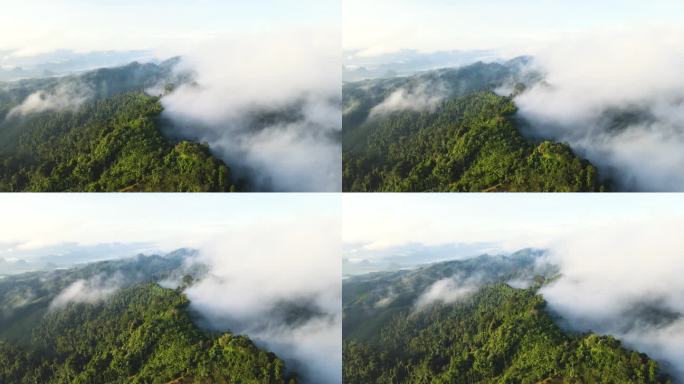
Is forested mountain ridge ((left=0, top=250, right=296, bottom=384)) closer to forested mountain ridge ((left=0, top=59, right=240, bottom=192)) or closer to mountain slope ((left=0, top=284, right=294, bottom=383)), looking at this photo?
mountain slope ((left=0, top=284, right=294, bottom=383))

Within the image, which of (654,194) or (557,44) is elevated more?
(557,44)

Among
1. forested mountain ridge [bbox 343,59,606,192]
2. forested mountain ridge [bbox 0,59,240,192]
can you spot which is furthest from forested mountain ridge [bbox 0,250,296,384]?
forested mountain ridge [bbox 343,59,606,192]

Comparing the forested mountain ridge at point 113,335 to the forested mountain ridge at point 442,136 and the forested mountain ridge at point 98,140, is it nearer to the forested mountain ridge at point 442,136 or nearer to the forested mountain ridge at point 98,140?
the forested mountain ridge at point 98,140

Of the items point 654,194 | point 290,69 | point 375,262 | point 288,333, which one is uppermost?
point 290,69

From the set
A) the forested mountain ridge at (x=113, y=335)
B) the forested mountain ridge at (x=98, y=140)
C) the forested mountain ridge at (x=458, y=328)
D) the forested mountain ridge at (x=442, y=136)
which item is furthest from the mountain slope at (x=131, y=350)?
the forested mountain ridge at (x=442, y=136)

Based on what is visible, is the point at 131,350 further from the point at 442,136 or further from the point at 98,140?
the point at 442,136

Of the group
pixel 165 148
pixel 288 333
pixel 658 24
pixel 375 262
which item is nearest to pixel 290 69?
pixel 165 148

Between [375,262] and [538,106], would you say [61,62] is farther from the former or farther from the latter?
[538,106]
